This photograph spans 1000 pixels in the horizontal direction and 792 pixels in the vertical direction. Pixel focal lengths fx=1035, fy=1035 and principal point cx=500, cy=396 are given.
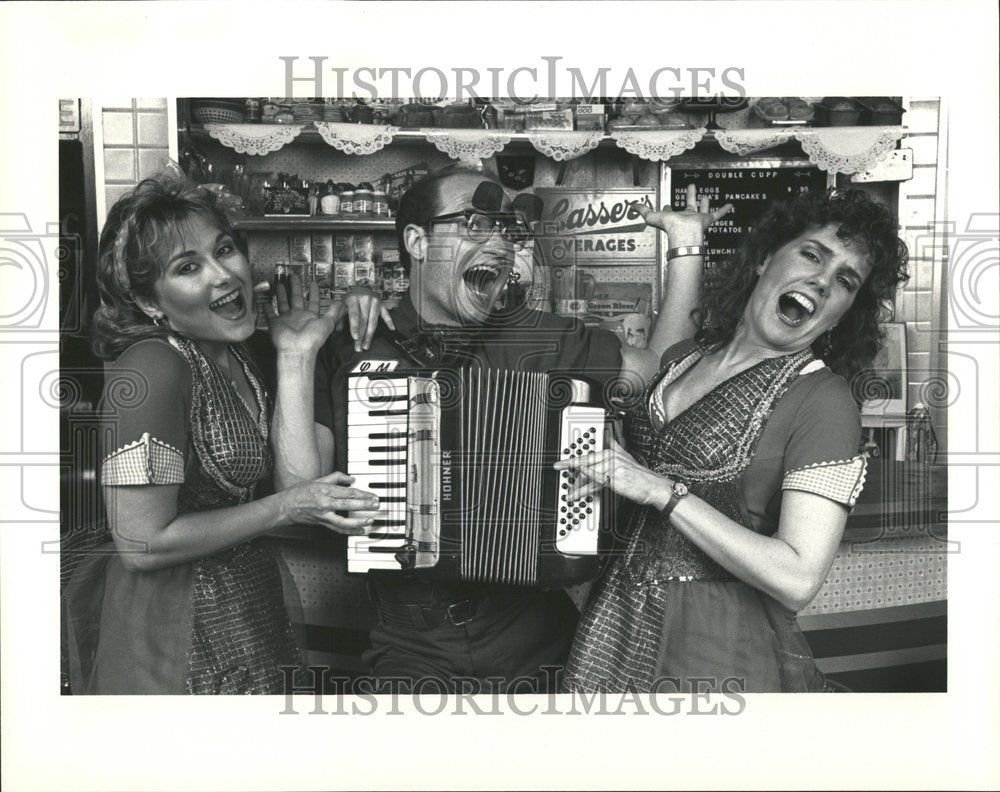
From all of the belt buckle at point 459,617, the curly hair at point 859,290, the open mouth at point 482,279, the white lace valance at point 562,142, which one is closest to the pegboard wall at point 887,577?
the curly hair at point 859,290

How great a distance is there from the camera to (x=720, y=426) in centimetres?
316

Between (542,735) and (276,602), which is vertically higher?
(276,602)

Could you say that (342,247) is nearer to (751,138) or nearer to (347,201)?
(347,201)

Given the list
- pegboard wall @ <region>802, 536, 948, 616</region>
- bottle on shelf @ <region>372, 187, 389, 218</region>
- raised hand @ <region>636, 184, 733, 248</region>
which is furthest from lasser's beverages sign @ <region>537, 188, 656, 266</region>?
pegboard wall @ <region>802, 536, 948, 616</region>

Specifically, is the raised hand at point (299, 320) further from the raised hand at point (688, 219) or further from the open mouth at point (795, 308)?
the open mouth at point (795, 308)

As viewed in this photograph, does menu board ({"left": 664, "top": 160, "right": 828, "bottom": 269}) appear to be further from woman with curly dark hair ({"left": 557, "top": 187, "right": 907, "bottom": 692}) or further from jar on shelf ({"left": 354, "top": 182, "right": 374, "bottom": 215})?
jar on shelf ({"left": 354, "top": 182, "right": 374, "bottom": 215})

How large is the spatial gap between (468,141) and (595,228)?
1.67ft

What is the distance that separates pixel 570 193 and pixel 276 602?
65.7 inches

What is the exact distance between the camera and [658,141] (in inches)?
135

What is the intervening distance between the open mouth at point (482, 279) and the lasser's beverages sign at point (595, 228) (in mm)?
187

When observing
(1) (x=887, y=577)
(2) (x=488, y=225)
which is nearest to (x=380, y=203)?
(2) (x=488, y=225)

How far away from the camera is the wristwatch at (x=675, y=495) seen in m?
3.11

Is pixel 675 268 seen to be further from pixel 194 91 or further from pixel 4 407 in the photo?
pixel 4 407
